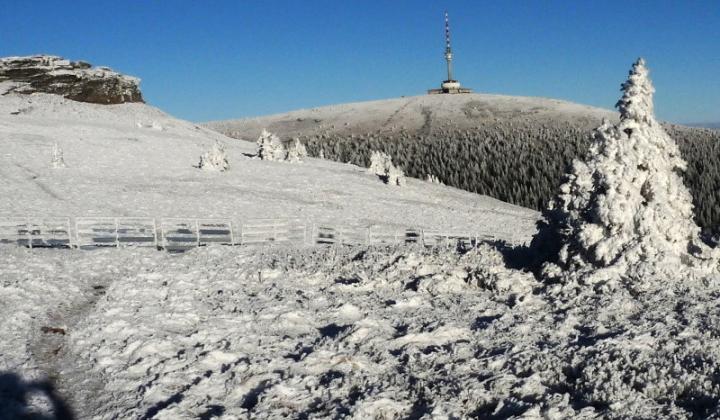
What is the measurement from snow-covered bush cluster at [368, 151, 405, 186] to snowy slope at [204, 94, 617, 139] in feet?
249

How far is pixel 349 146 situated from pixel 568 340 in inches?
4031

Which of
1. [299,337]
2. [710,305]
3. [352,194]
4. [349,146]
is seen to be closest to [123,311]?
[299,337]

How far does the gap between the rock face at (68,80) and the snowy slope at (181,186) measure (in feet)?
41.6

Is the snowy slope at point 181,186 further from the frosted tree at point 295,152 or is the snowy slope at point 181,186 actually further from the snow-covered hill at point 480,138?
the snow-covered hill at point 480,138

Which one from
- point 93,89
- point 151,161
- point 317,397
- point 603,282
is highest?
point 93,89

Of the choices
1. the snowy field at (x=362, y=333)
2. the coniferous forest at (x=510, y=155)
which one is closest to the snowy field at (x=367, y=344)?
the snowy field at (x=362, y=333)

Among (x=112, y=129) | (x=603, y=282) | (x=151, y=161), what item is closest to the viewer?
(x=603, y=282)

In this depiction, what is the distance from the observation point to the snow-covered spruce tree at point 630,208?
43.8 feet

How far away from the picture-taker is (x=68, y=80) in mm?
87125

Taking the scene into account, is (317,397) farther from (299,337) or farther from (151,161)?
(151,161)

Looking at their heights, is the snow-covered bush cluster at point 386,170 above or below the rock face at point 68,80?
below

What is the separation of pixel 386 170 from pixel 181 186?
2209 centimetres

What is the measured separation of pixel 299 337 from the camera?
12273 mm

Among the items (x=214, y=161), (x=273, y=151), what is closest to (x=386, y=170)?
(x=273, y=151)
